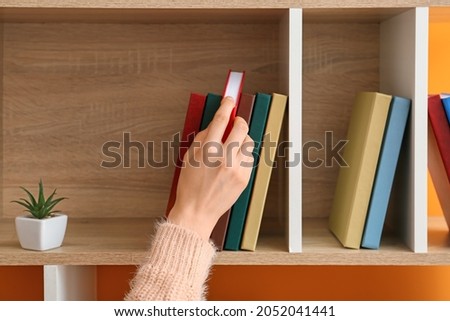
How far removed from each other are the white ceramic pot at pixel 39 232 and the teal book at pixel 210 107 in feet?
0.97

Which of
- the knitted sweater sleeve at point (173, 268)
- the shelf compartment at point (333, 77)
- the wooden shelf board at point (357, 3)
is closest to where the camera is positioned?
the knitted sweater sleeve at point (173, 268)

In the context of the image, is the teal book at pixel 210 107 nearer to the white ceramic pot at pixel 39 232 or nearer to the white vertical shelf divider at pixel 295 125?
the white vertical shelf divider at pixel 295 125

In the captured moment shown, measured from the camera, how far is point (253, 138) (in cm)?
109

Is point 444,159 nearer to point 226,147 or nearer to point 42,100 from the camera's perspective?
point 226,147

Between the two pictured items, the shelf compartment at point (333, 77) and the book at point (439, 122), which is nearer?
the book at point (439, 122)

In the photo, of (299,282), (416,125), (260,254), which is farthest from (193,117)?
(299,282)

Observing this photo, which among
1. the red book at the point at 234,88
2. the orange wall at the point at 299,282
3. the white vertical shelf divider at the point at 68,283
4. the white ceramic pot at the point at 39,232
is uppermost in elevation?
the red book at the point at 234,88

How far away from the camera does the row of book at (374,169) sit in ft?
3.56

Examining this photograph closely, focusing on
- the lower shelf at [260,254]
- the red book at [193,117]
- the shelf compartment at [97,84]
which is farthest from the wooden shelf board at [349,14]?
the lower shelf at [260,254]

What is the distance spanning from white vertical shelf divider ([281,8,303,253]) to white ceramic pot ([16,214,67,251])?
39 cm

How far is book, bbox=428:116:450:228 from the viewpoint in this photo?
45.4 inches

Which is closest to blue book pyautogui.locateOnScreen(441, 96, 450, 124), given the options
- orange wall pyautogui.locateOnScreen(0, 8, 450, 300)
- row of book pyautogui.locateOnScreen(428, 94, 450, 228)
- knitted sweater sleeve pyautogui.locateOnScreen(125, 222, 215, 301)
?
row of book pyautogui.locateOnScreen(428, 94, 450, 228)

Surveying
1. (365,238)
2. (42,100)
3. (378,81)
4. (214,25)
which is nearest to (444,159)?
(365,238)

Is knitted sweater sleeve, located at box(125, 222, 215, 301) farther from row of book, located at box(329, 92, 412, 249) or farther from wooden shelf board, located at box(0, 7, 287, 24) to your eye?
wooden shelf board, located at box(0, 7, 287, 24)
